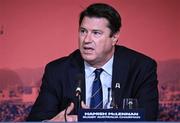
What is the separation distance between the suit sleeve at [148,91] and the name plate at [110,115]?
53 cm

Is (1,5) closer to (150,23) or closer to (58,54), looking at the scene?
(58,54)

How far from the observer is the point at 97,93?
2828 mm

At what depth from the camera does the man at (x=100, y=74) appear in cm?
276

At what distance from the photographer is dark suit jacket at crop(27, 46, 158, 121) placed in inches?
108

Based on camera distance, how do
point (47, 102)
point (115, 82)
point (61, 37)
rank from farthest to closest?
point (61, 37)
point (115, 82)
point (47, 102)

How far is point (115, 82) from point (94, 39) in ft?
1.05

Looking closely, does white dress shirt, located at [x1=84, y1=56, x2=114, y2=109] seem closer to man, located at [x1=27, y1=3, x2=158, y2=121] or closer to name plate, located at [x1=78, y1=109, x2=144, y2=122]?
man, located at [x1=27, y1=3, x2=158, y2=121]

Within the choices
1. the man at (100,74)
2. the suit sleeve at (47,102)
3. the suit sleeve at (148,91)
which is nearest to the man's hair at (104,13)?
the man at (100,74)

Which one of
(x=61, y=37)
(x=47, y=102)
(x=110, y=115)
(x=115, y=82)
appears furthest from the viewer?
(x=61, y=37)

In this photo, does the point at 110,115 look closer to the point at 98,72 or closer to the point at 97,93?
the point at 97,93

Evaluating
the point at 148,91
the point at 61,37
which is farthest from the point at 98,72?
the point at 61,37

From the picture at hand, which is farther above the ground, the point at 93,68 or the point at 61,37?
the point at 61,37

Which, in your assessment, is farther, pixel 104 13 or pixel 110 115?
pixel 104 13

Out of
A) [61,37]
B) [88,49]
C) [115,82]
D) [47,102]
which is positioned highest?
[61,37]
